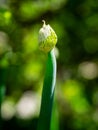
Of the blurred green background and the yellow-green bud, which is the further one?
the blurred green background

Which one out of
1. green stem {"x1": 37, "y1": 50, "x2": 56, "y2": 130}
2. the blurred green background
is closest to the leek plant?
green stem {"x1": 37, "y1": 50, "x2": 56, "y2": 130}

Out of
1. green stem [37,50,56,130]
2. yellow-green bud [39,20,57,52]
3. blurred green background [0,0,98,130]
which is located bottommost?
green stem [37,50,56,130]

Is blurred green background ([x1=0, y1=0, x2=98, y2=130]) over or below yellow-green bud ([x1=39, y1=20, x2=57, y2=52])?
over

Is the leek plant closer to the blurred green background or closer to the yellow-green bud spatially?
the yellow-green bud

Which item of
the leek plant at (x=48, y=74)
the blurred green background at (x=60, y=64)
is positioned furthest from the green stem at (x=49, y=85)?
the blurred green background at (x=60, y=64)

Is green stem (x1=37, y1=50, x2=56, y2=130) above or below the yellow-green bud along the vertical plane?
below

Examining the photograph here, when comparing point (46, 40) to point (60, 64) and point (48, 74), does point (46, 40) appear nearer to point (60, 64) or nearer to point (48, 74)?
point (48, 74)

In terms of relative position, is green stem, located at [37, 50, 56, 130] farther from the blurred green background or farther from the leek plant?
the blurred green background

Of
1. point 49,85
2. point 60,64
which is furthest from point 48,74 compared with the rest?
point 60,64

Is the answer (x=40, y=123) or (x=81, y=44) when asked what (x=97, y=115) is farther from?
(x=40, y=123)

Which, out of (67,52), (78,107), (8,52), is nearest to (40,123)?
(8,52)
